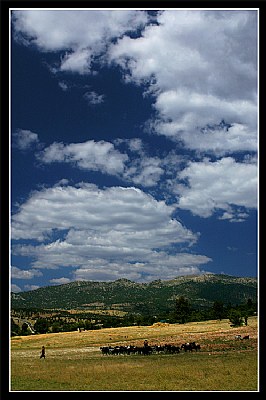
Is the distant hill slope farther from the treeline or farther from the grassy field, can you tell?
the grassy field

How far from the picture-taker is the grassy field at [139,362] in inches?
207

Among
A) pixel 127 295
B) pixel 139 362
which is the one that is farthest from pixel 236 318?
pixel 127 295

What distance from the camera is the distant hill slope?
42.1ft

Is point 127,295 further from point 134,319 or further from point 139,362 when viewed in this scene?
point 139,362

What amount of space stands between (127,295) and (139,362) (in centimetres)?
1262

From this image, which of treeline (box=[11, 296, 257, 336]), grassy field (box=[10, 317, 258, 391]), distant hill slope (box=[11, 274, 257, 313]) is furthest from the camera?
distant hill slope (box=[11, 274, 257, 313])

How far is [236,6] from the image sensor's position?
12.0 feet

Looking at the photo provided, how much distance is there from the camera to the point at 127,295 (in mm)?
19312

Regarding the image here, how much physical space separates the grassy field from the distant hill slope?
2393 mm

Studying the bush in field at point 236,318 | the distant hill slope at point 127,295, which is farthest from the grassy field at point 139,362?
the distant hill slope at point 127,295

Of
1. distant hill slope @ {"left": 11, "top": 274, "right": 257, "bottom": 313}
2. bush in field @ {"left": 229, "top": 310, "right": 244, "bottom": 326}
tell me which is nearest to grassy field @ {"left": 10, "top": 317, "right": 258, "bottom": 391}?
Answer: bush in field @ {"left": 229, "top": 310, "right": 244, "bottom": 326}

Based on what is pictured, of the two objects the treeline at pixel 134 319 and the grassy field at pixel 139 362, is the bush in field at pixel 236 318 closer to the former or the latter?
the treeline at pixel 134 319

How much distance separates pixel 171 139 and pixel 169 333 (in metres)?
3.86

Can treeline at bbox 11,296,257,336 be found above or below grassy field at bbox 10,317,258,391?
above
